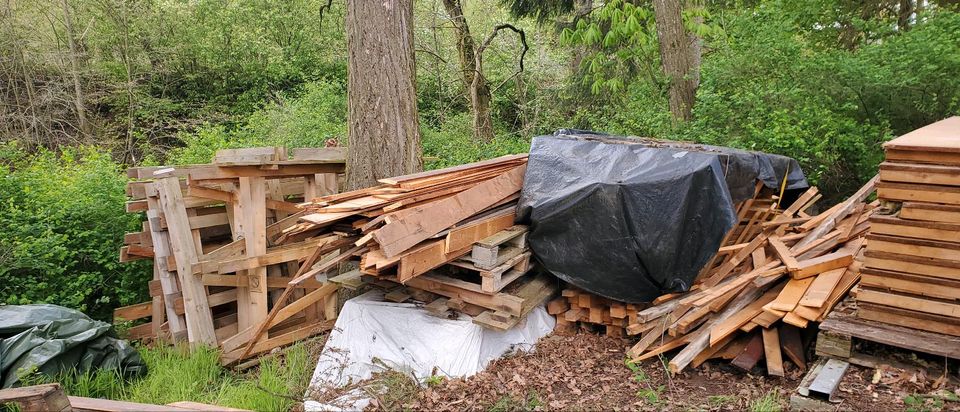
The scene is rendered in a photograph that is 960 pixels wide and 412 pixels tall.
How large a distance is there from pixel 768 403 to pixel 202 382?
4649 millimetres

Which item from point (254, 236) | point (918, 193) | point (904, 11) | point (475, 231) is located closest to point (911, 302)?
point (918, 193)

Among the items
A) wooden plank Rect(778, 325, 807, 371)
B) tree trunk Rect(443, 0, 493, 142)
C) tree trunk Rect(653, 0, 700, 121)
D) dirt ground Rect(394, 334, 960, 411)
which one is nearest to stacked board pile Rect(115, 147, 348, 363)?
dirt ground Rect(394, 334, 960, 411)

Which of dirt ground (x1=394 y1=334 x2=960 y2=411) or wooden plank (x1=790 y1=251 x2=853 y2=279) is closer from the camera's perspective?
dirt ground (x1=394 y1=334 x2=960 y2=411)

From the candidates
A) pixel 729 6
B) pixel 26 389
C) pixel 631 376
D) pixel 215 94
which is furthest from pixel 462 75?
pixel 26 389

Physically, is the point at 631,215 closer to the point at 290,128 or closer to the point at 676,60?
the point at 676,60

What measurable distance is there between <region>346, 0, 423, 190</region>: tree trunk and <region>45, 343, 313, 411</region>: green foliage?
1842 mm

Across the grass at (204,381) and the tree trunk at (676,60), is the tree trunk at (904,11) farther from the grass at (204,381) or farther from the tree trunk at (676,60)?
the grass at (204,381)

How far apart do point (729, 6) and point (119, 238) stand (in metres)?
11.4

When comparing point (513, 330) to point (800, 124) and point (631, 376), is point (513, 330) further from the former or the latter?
point (800, 124)

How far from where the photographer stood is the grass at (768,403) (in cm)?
328

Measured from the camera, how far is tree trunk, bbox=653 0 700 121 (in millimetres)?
8516

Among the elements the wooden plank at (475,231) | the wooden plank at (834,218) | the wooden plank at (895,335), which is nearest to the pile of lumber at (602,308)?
the wooden plank at (834,218)

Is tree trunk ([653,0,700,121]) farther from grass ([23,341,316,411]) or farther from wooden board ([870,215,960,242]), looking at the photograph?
grass ([23,341,316,411])

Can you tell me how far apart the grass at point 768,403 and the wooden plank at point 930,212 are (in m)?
1.41
